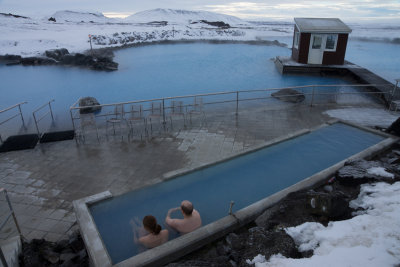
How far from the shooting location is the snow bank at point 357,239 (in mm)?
2680

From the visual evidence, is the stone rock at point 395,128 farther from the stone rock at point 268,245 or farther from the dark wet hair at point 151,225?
the dark wet hair at point 151,225

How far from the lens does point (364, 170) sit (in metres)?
4.58

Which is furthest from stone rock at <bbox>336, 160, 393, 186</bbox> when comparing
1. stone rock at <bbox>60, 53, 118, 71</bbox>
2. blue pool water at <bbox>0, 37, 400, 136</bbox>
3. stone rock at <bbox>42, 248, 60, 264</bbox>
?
stone rock at <bbox>60, 53, 118, 71</bbox>

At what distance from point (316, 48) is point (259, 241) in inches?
616

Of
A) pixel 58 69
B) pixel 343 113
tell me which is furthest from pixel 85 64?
pixel 343 113

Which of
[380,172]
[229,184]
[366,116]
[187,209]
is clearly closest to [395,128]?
[366,116]

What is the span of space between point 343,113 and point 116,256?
7964 mm

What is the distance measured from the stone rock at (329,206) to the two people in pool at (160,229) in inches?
60.0

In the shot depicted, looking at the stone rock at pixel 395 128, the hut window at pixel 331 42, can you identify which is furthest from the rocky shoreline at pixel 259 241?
the hut window at pixel 331 42

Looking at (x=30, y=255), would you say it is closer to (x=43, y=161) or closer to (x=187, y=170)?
(x=187, y=170)

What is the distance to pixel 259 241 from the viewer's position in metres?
3.14

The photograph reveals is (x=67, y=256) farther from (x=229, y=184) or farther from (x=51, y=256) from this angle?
(x=229, y=184)

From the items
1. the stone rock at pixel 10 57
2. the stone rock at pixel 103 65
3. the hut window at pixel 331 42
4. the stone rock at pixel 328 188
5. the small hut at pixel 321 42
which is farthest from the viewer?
the stone rock at pixel 10 57

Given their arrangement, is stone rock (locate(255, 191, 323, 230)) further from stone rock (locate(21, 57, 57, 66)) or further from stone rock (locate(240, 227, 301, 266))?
stone rock (locate(21, 57, 57, 66))
